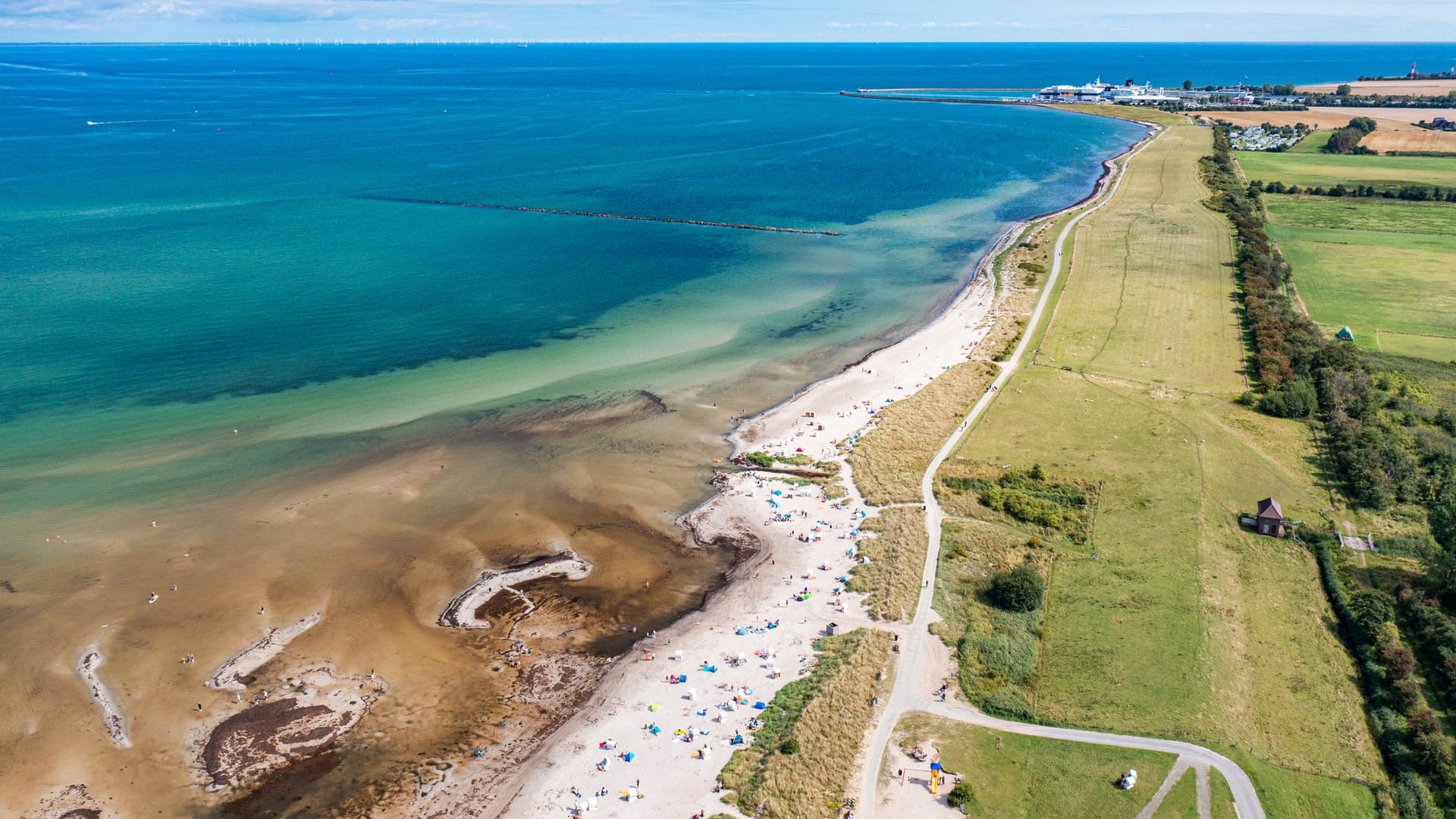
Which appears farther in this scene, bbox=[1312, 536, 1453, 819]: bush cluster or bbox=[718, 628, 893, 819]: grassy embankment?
bbox=[1312, 536, 1453, 819]: bush cluster

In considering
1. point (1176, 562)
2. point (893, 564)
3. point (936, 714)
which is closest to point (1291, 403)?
point (1176, 562)

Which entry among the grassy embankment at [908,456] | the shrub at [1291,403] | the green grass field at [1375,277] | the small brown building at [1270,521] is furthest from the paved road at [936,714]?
the green grass field at [1375,277]

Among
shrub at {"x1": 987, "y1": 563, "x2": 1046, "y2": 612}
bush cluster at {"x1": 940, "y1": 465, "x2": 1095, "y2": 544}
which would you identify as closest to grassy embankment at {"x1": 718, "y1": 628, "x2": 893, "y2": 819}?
shrub at {"x1": 987, "y1": 563, "x2": 1046, "y2": 612}

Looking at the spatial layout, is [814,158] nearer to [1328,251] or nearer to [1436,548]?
[1328,251]

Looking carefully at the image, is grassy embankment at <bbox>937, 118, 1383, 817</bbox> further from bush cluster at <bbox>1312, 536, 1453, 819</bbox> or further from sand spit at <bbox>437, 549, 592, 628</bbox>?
sand spit at <bbox>437, 549, 592, 628</bbox>

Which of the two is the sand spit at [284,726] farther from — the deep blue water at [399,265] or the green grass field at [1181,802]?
the green grass field at [1181,802]

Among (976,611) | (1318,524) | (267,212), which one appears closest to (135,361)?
(267,212)
